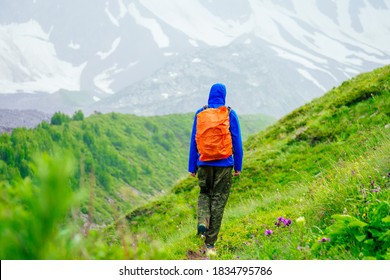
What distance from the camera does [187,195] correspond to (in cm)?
1878

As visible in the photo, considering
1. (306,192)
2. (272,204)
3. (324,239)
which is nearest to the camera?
(324,239)

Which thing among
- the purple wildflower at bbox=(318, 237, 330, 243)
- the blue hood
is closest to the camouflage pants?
the blue hood

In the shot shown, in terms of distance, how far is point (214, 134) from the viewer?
316 inches

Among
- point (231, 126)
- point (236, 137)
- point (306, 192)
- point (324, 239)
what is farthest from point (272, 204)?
point (324, 239)

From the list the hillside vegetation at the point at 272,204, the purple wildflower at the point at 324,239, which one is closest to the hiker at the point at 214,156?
the hillside vegetation at the point at 272,204

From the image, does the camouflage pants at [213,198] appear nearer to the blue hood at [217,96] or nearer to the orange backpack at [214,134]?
the orange backpack at [214,134]

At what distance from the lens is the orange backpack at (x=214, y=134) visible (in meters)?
8.03

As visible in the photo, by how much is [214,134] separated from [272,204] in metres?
3.53

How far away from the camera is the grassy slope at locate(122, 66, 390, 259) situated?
478cm

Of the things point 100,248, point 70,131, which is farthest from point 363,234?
point 70,131

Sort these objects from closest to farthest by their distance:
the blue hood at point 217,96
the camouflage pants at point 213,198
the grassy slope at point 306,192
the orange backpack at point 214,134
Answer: the grassy slope at point 306,192 → the orange backpack at point 214,134 → the blue hood at point 217,96 → the camouflage pants at point 213,198

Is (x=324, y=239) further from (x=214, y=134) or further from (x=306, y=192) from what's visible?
(x=306, y=192)

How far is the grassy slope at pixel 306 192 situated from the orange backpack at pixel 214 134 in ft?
4.62
